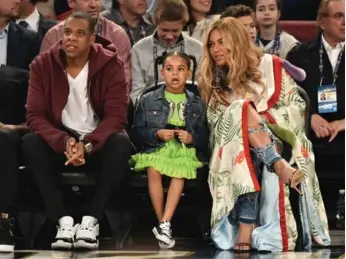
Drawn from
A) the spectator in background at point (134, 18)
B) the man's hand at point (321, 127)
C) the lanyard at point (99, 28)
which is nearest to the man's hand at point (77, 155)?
the lanyard at point (99, 28)

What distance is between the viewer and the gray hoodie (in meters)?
7.25

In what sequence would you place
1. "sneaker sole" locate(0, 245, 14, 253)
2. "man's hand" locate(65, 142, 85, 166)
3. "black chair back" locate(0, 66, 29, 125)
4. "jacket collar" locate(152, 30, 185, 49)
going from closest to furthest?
"sneaker sole" locate(0, 245, 14, 253) < "man's hand" locate(65, 142, 85, 166) < "black chair back" locate(0, 66, 29, 125) < "jacket collar" locate(152, 30, 185, 49)

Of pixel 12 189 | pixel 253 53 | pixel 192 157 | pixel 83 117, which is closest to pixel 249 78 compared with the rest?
pixel 253 53

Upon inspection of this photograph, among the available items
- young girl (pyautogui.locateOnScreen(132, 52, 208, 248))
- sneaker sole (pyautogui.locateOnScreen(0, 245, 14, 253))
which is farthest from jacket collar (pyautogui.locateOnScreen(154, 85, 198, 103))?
sneaker sole (pyautogui.locateOnScreen(0, 245, 14, 253))

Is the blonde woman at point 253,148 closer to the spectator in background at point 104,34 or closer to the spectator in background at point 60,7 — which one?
the spectator in background at point 104,34

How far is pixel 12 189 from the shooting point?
6.27 metres

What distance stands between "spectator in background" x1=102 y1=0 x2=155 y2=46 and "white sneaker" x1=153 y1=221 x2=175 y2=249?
6.65 feet

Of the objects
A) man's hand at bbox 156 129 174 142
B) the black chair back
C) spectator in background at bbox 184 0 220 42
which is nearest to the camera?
man's hand at bbox 156 129 174 142

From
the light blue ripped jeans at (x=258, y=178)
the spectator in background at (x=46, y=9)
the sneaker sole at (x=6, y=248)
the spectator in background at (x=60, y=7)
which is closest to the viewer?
the sneaker sole at (x=6, y=248)

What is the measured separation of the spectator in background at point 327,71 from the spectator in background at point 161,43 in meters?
0.68

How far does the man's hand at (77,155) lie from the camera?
6.27 meters

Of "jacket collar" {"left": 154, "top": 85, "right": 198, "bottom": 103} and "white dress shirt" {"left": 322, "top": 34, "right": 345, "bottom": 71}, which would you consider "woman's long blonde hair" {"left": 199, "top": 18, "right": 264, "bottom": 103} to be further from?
"white dress shirt" {"left": 322, "top": 34, "right": 345, "bottom": 71}

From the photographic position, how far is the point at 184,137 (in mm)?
6402

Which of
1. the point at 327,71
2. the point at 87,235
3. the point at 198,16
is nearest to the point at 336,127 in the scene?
the point at 327,71
